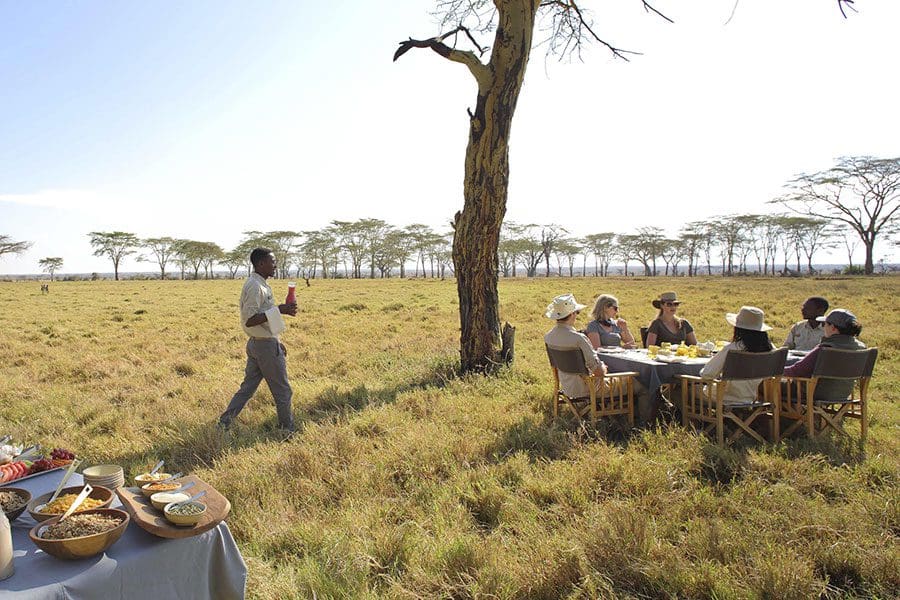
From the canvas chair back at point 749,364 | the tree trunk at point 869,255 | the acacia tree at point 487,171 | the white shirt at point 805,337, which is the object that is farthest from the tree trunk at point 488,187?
the tree trunk at point 869,255

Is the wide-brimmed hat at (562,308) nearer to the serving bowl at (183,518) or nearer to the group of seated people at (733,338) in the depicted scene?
the group of seated people at (733,338)

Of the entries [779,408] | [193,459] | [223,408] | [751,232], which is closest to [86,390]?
[223,408]

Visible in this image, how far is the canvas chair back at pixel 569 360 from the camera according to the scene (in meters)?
4.90

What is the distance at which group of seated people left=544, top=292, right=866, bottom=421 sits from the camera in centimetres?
458

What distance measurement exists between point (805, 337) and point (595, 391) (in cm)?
295

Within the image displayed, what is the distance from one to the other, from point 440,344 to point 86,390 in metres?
5.85

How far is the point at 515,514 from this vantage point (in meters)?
3.40

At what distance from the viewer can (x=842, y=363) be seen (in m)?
4.55

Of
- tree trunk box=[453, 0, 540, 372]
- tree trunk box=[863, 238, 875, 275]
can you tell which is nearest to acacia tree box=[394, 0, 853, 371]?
tree trunk box=[453, 0, 540, 372]

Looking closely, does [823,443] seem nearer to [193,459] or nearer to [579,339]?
[579,339]

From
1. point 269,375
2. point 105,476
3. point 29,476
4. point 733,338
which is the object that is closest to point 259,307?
point 269,375

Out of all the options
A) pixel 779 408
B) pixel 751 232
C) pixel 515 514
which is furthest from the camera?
pixel 751 232

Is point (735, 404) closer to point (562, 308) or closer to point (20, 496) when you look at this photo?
point (562, 308)

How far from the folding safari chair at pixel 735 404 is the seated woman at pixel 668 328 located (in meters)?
1.51
